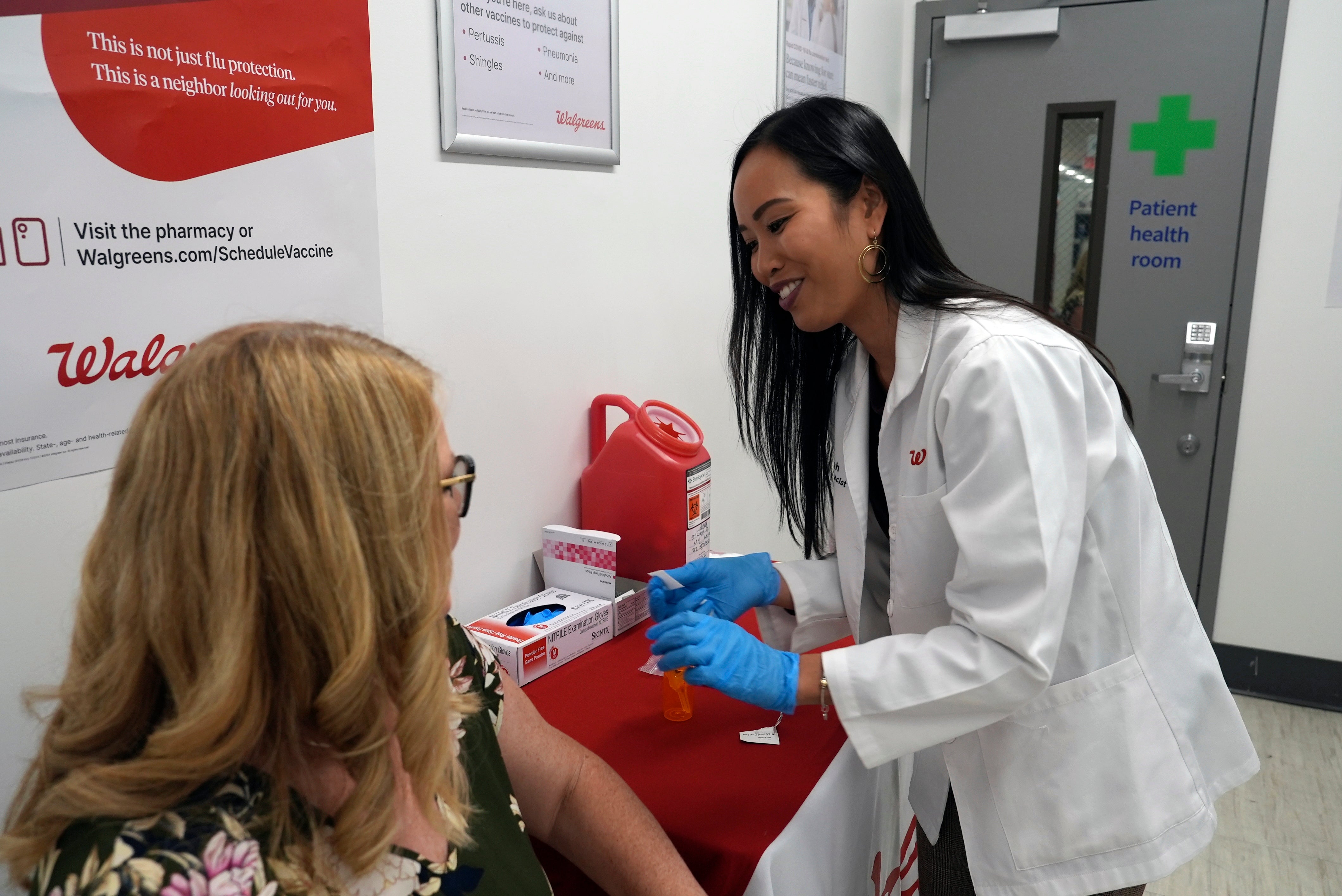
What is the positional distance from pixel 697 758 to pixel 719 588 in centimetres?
32

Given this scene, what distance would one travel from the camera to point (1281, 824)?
238 centimetres

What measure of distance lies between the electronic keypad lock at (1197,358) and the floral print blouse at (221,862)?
9.24 ft

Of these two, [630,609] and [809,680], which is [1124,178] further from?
[809,680]

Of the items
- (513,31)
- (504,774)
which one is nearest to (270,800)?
(504,774)

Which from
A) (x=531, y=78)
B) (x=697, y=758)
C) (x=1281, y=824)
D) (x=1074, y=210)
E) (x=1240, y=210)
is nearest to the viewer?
(x=697, y=758)

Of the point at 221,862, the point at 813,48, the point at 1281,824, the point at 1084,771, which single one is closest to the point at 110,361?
the point at 221,862

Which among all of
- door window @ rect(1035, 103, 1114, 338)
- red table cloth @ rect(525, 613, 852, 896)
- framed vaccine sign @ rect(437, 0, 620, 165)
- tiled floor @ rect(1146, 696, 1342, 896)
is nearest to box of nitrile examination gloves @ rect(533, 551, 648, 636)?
red table cloth @ rect(525, 613, 852, 896)

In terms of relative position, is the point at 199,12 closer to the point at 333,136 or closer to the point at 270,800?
A: the point at 333,136

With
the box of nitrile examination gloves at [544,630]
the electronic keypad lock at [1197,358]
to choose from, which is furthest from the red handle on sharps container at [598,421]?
the electronic keypad lock at [1197,358]

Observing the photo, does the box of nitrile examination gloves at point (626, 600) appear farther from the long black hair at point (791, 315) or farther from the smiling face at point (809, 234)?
the smiling face at point (809, 234)

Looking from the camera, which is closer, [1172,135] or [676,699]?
[676,699]

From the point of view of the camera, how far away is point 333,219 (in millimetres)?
1219

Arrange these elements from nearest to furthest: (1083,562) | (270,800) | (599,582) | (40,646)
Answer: (270,800) → (40,646) → (1083,562) → (599,582)

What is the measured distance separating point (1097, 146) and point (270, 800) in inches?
124
